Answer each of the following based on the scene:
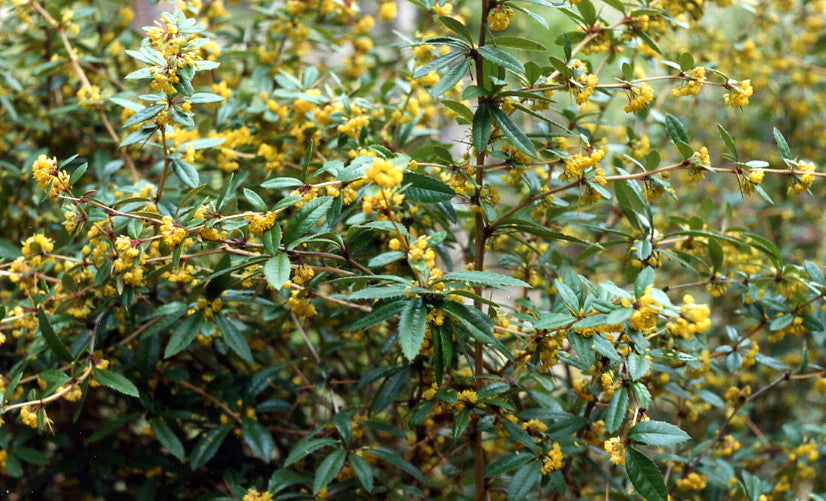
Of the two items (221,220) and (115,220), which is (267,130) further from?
(221,220)

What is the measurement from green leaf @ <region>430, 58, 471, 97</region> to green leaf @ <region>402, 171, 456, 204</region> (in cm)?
15

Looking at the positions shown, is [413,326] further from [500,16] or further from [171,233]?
[500,16]

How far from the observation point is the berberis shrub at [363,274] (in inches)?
46.0

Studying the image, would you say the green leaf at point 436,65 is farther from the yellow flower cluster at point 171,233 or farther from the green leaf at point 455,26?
the yellow flower cluster at point 171,233

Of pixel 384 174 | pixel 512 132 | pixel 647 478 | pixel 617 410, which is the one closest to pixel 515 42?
pixel 512 132

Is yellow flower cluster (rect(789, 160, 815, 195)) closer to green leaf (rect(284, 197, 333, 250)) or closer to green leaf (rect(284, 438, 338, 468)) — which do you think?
green leaf (rect(284, 197, 333, 250))

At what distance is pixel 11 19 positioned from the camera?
6.93 feet

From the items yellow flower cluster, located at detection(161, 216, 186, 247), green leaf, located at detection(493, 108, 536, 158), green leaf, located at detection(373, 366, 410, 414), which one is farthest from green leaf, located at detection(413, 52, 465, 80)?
green leaf, located at detection(373, 366, 410, 414)

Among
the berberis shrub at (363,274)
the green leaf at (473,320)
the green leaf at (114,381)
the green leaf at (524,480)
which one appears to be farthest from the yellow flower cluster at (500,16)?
the green leaf at (114,381)

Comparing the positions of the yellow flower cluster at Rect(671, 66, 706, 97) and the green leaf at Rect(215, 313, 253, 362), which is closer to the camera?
the yellow flower cluster at Rect(671, 66, 706, 97)

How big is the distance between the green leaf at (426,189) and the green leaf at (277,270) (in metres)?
0.23

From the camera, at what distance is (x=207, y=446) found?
5.11 ft

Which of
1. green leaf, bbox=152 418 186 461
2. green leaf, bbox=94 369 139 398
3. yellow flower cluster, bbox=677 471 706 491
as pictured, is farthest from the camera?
yellow flower cluster, bbox=677 471 706 491

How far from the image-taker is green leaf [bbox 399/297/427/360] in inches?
40.1
